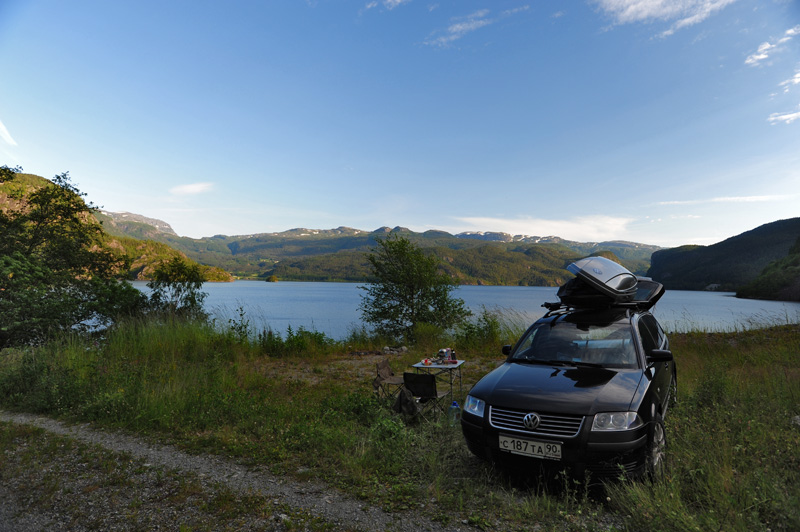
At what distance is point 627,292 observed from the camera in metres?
5.56

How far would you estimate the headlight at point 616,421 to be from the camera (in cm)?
361

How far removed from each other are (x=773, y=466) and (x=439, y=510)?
11.5 feet

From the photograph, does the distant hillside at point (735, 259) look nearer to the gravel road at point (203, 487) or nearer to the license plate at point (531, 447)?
the license plate at point (531, 447)

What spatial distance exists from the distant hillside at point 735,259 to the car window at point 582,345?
130 meters

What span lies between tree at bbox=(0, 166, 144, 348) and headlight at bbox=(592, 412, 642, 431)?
1259 centimetres

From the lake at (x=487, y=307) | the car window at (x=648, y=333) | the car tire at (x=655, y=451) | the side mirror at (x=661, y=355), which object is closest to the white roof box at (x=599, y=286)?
the car window at (x=648, y=333)

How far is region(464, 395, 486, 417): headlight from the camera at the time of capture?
166 inches

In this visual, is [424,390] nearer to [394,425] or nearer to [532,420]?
[394,425]

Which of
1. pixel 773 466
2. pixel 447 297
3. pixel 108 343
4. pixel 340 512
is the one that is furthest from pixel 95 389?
pixel 447 297

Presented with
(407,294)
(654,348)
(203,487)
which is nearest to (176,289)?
(407,294)

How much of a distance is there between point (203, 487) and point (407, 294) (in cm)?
1398

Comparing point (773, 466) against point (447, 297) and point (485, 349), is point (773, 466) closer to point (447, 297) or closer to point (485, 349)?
point (485, 349)

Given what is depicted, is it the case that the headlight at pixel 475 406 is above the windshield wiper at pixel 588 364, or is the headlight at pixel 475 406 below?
below

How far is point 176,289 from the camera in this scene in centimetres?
1391
